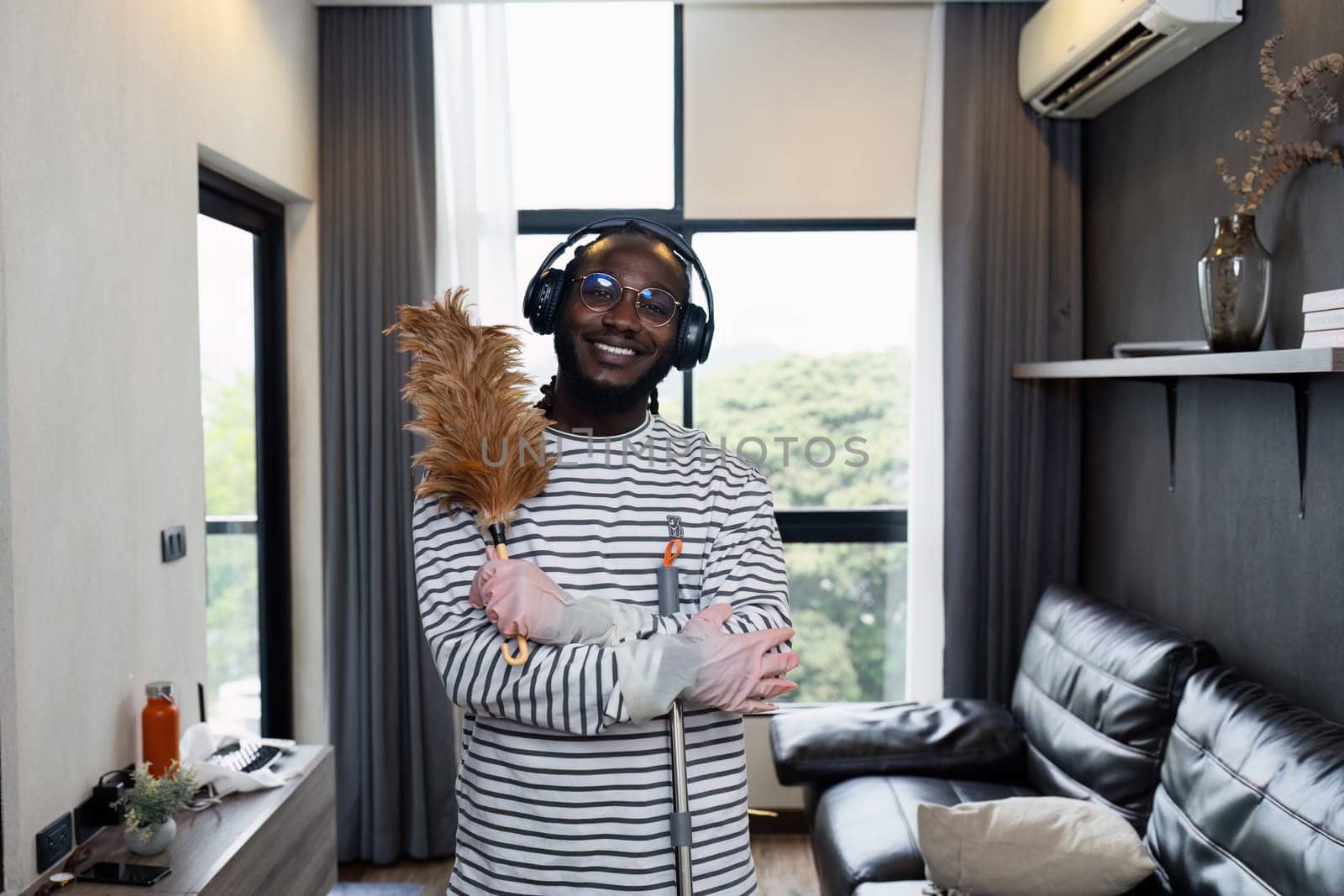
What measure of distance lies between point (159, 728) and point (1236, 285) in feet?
7.96

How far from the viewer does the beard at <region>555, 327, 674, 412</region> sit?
1.65 metres

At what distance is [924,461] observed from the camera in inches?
→ 149

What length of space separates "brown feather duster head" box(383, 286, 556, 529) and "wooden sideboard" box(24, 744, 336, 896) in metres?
1.05

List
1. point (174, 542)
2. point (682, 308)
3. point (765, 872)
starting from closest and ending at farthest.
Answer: point (682, 308) < point (174, 542) < point (765, 872)

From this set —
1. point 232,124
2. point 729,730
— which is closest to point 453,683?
point 729,730

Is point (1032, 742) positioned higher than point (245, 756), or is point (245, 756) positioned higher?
point (245, 756)

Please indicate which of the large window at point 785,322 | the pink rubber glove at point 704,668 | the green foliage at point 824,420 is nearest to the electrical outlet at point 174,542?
the large window at point 785,322

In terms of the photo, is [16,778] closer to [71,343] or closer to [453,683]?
[71,343]

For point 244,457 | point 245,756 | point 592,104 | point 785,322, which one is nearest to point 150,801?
point 245,756

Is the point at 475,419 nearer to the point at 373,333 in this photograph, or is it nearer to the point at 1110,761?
the point at 1110,761

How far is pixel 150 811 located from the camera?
2.14 meters

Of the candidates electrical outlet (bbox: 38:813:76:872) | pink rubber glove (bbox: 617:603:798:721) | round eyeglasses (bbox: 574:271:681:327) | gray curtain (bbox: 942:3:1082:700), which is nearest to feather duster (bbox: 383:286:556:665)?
round eyeglasses (bbox: 574:271:681:327)

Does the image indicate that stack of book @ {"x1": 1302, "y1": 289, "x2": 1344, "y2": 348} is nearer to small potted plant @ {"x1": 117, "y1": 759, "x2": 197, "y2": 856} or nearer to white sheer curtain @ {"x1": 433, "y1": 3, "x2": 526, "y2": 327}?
small potted plant @ {"x1": 117, "y1": 759, "x2": 197, "y2": 856}

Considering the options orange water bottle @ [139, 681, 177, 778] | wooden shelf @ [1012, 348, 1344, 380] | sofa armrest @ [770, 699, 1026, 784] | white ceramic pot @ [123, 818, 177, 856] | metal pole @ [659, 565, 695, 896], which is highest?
wooden shelf @ [1012, 348, 1344, 380]
